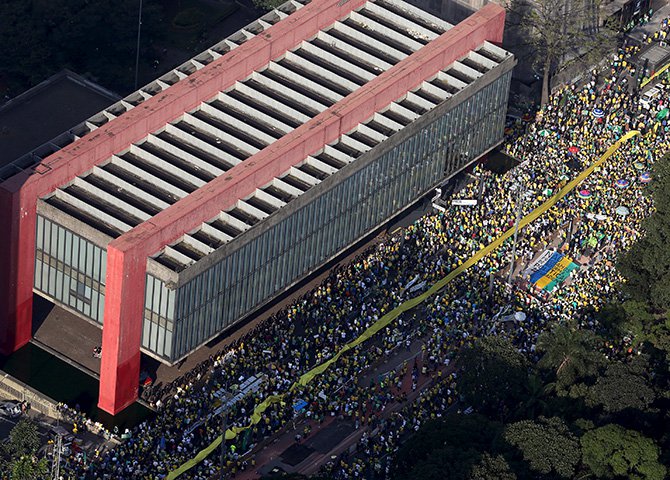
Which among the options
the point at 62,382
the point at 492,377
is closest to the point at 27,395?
the point at 62,382

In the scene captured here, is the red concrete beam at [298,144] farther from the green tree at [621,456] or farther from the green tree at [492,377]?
the green tree at [621,456]

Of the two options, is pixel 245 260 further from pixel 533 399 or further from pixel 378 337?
pixel 533 399

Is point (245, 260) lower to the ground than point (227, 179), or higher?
lower

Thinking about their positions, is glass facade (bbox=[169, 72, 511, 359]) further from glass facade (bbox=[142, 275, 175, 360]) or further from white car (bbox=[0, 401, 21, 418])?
white car (bbox=[0, 401, 21, 418])

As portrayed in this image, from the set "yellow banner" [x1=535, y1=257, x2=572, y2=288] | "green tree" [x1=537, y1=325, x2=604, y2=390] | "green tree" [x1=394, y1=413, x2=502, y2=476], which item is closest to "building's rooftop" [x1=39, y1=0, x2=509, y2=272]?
"yellow banner" [x1=535, y1=257, x2=572, y2=288]

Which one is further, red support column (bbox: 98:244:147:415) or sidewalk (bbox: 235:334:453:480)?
sidewalk (bbox: 235:334:453:480)

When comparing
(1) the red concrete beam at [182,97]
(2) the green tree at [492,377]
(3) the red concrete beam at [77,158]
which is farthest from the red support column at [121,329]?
(2) the green tree at [492,377]

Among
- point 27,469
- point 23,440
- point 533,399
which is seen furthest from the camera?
point 533,399
